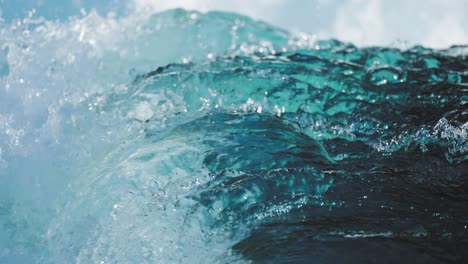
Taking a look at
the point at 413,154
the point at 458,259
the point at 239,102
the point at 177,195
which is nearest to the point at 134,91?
the point at 239,102

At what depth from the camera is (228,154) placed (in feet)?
10.6

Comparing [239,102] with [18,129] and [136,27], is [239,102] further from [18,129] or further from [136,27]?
[136,27]

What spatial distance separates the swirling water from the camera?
7.99 feet

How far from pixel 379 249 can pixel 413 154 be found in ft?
5.00

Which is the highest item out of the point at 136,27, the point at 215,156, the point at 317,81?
the point at 136,27

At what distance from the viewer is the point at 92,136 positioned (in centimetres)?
420

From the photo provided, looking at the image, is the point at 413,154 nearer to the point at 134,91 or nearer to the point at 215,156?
the point at 215,156

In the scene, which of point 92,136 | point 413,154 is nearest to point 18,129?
point 92,136

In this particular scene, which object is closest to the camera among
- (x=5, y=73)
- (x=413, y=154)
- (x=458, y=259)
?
(x=458, y=259)

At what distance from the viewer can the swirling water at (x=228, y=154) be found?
2.44 metres

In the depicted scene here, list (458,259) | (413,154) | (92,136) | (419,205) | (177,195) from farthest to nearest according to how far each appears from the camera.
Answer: (92,136), (413,154), (177,195), (419,205), (458,259)

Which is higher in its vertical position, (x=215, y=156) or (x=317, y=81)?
(x=317, y=81)

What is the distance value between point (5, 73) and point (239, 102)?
2570mm

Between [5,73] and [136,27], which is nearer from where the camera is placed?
[5,73]
